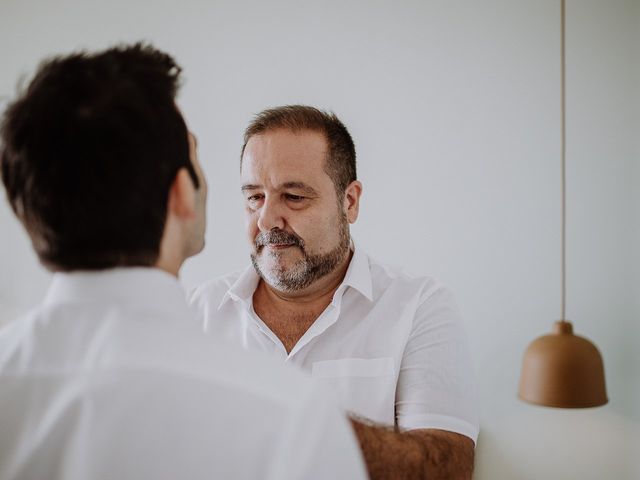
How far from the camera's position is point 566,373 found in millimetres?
1562

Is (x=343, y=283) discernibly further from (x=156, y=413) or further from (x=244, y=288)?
(x=156, y=413)

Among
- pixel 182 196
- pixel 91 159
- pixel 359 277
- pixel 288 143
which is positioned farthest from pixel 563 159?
pixel 91 159

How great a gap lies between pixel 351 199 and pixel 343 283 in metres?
0.32

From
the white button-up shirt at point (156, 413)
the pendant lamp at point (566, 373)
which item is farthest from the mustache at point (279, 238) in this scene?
→ the white button-up shirt at point (156, 413)

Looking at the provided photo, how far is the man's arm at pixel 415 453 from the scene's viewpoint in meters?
0.99

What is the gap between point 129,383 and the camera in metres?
0.57

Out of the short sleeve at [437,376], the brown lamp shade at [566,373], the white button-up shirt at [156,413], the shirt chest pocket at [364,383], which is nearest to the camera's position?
the white button-up shirt at [156,413]

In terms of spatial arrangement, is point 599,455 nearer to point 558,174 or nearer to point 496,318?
point 496,318

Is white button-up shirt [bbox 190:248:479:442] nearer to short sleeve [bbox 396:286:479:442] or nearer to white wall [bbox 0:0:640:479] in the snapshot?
short sleeve [bbox 396:286:479:442]

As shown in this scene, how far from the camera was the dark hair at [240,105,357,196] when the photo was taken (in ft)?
5.36

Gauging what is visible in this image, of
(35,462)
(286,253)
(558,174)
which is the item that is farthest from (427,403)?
(558,174)

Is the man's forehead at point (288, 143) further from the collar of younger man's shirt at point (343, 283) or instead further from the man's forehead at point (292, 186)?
the collar of younger man's shirt at point (343, 283)

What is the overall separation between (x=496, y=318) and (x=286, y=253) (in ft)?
3.10

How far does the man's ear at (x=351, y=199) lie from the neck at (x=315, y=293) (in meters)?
0.17
